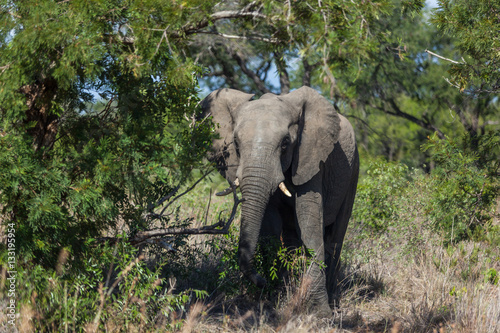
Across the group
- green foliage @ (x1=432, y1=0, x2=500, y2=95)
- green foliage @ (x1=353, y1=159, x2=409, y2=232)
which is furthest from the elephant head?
green foliage @ (x1=353, y1=159, x2=409, y2=232)

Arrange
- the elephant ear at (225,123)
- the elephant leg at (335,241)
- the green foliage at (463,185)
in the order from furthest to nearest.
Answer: the green foliage at (463,185) < the elephant leg at (335,241) < the elephant ear at (225,123)

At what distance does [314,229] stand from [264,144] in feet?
4.19

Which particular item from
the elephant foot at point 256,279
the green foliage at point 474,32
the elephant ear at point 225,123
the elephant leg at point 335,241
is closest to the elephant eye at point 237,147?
the elephant ear at point 225,123

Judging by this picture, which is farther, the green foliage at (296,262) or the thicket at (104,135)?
the green foliage at (296,262)

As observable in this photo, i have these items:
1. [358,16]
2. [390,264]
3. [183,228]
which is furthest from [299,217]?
[390,264]

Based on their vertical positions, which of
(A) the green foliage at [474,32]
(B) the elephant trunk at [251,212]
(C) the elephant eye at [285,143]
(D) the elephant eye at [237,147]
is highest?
(A) the green foliage at [474,32]

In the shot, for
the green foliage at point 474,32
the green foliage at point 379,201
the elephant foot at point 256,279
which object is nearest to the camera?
the elephant foot at point 256,279

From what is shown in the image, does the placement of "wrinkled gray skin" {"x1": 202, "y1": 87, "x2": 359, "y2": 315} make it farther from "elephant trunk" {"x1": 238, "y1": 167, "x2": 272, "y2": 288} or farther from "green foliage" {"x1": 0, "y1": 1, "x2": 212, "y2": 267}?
"green foliage" {"x1": 0, "y1": 1, "x2": 212, "y2": 267}

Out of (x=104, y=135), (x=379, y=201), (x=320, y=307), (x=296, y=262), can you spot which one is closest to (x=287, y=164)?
(x=296, y=262)

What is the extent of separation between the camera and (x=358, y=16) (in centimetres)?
557

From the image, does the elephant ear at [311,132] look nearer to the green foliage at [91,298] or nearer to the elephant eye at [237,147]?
the elephant eye at [237,147]

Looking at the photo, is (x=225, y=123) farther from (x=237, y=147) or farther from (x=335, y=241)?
(x=335, y=241)

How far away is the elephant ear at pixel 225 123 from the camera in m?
6.32

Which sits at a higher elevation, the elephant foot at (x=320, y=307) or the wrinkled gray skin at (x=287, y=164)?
the wrinkled gray skin at (x=287, y=164)
